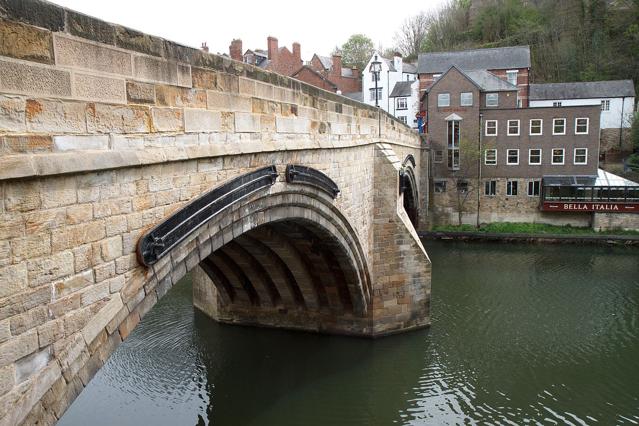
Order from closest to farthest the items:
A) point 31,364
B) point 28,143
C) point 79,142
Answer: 1. point 28,143
2. point 31,364
3. point 79,142

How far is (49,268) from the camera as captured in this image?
3545 millimetres

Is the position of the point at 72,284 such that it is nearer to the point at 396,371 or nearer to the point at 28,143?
the point at 28,143

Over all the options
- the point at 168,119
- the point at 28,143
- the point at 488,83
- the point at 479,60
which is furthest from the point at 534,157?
the point at 28,143

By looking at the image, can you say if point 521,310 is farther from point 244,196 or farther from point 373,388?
point 244,196

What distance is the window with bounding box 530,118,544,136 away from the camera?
26.5m

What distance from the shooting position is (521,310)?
15.0 m

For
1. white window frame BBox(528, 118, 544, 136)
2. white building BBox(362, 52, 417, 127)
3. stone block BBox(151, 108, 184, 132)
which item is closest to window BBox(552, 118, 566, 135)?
white window frame BBox(528, 118, 544, 136)

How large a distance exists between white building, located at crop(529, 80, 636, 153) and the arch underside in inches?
1006

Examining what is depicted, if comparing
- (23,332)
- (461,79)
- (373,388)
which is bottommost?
(373,388)

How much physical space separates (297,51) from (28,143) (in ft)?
124

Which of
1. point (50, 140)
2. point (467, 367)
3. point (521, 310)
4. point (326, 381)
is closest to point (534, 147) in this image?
point (521, 310)

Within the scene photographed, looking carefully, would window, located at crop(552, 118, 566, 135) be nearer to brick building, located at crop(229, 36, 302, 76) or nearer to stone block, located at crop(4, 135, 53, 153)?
brick building, located at crop(229, 36, 302, 76)

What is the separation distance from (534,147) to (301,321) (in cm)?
1829

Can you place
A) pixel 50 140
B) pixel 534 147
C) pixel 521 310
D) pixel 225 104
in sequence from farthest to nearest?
pixel 534 147
pixel 521 310
pixel 225 104
pixel 50 140
